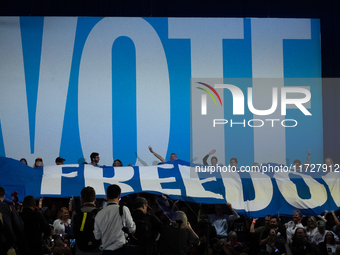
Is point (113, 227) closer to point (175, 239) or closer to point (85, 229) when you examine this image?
point (85, 229)

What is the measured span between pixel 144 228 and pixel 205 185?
2.43 metres

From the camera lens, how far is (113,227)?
432 centimetres

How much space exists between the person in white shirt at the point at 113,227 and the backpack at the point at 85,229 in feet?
0.50

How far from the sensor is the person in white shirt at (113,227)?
4.30 m

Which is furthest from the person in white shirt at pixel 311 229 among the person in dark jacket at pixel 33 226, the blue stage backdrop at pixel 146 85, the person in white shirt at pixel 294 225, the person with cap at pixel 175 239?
the blue stage backdrop at pixel 146 85

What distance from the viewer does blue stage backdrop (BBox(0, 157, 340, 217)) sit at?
6828mm

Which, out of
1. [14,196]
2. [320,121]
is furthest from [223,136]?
[14,196]

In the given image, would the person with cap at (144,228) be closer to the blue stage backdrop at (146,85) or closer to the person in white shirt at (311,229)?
the person in white shirt at (311,229)

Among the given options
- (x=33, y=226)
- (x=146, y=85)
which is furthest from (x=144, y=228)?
(x=146, y=85)

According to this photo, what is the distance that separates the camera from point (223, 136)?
10555 mm

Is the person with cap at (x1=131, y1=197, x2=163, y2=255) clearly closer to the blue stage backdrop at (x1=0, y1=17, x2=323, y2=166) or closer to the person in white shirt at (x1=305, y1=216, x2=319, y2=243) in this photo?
the person in white shirt at (x1=305, y1=216, x2=319, y2=243)

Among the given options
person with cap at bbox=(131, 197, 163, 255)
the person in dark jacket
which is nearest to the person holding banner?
person with cap at bbox=(131, 197, 163, 255)
